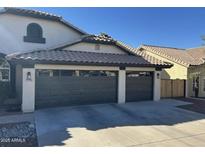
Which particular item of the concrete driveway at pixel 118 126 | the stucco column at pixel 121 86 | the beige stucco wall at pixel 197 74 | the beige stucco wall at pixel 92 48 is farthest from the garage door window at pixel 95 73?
the beige stucco wall at pixel 197 74

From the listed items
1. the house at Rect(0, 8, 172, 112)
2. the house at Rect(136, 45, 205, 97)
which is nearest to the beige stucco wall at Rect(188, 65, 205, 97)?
the house at Rect(136, 45, 205, 97)

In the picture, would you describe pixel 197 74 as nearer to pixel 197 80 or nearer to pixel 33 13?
pixel 197 80

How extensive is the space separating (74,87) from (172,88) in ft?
31.1

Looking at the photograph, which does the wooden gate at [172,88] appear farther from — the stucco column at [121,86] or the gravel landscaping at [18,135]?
the gravel landscaping at [18,135]

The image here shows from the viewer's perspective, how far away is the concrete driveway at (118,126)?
272 inches

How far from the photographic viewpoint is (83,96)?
1295 cm

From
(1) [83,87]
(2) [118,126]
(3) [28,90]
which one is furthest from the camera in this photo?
(1) [83,87]

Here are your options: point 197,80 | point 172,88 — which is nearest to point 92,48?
point 172,88

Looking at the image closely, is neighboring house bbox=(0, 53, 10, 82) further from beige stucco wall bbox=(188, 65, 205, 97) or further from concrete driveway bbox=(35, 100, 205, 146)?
beige stucco wall bbox=(188, 65, 205, 97)

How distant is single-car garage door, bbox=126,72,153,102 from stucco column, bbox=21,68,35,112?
21.2 ft

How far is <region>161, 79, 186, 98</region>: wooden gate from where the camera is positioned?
17359mm

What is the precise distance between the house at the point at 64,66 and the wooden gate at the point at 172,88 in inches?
81.5

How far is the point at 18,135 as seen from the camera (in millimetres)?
7375
